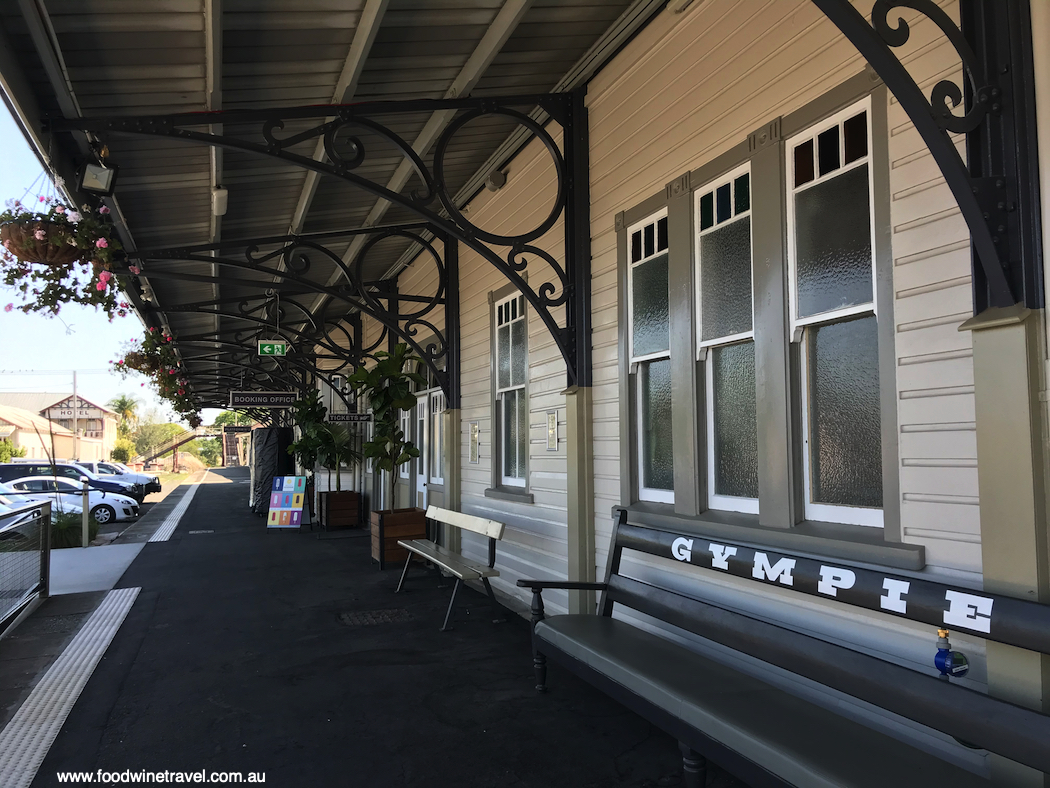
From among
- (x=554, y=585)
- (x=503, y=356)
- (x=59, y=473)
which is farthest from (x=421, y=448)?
(x=59, y=473)

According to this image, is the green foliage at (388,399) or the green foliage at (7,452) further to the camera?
the green foliage at (7,452)

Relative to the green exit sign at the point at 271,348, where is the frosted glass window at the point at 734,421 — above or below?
below

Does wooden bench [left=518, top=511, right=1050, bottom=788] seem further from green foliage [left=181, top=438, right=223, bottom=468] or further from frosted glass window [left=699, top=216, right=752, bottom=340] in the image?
green foliage [left=181, top=438, right=223, bottom=468]

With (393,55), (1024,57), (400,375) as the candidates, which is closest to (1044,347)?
(1024,57)

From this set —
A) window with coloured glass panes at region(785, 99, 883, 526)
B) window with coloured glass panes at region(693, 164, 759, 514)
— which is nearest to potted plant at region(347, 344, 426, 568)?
window with coloured glass panes at region(693, 164, 759, 514)

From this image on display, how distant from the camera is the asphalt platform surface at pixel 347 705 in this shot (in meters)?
3.36

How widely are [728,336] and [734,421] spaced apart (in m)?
0.47

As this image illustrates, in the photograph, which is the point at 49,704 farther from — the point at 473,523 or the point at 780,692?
the point at 780,692

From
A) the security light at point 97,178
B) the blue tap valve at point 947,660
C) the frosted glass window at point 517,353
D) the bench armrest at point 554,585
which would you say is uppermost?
the security light at point 97,178

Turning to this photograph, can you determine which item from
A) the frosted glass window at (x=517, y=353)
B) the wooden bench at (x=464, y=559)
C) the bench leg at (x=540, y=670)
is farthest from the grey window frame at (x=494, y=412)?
the bench leg at (x=540, y=670)

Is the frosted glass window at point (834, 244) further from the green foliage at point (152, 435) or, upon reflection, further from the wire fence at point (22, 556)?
the green foliage at point (152, 435)

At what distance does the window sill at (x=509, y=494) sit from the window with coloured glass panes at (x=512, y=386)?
0.10 meters

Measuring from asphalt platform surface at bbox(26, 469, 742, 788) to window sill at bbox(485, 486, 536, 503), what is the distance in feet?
3.31

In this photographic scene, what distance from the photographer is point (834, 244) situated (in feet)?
10.7
